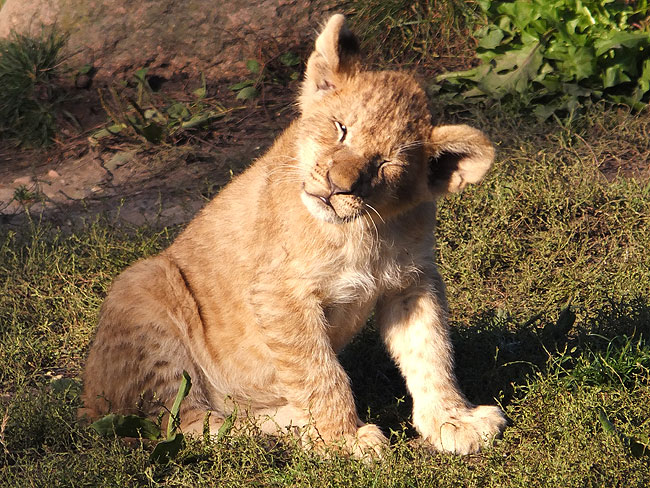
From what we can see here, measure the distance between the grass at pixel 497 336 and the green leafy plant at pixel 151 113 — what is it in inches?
62.5

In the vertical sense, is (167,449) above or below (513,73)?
above

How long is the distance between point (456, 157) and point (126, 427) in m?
2.24

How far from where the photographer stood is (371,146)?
4273 mm

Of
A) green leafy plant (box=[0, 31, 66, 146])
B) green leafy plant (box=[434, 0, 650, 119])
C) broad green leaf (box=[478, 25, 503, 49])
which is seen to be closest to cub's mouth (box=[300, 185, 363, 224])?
green leafy plant (box=[434, 0, 650, 119])

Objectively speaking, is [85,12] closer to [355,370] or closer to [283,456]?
[355,370]

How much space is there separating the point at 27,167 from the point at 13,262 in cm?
213

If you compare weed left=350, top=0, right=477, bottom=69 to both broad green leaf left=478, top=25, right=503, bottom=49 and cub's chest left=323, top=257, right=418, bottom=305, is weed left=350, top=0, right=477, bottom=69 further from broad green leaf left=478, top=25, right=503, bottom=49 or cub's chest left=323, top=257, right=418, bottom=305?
cub's chest left=323, top=257, right=418, bottom=305

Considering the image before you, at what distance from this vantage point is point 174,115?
9.16 meters

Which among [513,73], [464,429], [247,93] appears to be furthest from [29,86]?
[464,429]

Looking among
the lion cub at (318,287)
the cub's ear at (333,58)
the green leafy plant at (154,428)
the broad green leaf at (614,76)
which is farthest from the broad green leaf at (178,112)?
the green leafy plant at (154,428)

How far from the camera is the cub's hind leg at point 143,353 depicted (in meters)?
4.90

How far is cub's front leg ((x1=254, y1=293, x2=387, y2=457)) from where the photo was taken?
4.57 metres

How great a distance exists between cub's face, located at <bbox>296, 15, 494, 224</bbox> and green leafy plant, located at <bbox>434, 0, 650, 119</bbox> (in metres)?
4.14

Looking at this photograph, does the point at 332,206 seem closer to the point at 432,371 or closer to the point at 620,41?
the point at 432,371
